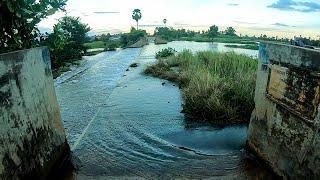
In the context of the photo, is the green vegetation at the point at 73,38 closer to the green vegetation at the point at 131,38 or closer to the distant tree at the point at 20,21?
the distant tree at the point at 20,21

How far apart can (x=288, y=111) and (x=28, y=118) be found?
4.22 meters

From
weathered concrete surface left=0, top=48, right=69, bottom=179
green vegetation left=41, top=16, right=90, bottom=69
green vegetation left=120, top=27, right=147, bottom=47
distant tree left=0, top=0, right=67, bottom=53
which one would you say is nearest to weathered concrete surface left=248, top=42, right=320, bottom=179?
A: weathered concrete surface left=0, top=48, right=69, bottom=179

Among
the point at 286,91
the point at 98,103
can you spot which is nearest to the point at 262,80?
the point at 286,91

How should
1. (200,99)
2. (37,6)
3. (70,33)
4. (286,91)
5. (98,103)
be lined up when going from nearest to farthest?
(286,91) → (37,6) → (200,99) → (98,103) → (70,33)

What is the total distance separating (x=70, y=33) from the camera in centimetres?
3306

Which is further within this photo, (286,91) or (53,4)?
(53,4)

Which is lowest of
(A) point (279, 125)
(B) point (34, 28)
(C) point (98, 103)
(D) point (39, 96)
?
(C) point (98, 103)

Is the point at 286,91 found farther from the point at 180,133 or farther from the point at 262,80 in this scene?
the point at 180,133

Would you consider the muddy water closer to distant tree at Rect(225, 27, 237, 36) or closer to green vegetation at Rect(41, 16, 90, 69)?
green vegetation at Rect(41, 16, 90, 69)

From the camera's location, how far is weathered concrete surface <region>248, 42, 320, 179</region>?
4672 millimetres

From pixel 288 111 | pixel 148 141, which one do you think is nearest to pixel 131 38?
pixel 148 141

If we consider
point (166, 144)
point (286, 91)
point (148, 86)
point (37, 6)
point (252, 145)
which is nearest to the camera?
point (286, 91)

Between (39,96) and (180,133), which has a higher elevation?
(39,96)

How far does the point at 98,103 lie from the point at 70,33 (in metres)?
22.9
